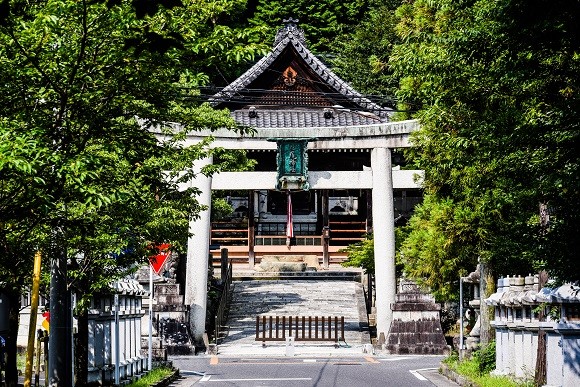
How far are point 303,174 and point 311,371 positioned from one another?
1272cm

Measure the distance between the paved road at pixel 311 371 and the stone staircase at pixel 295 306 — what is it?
2.32m

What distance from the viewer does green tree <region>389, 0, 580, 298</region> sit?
1028 centimetres

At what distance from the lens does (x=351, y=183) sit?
3256 cm

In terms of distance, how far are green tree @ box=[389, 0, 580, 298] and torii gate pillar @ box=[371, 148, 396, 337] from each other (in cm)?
953

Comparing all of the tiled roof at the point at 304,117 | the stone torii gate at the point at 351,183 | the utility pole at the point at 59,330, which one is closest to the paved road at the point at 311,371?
the stone torii gate at the point at 351,183

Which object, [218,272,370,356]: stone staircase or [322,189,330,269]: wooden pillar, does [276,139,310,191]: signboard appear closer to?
[218,272,370,356]: stone staircase

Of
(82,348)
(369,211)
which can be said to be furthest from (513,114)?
(369,211)

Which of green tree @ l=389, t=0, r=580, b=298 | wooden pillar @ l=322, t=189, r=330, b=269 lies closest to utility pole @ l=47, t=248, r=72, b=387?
green tree @ l=389, t=0, r=580, b=298

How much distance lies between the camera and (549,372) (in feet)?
40.3

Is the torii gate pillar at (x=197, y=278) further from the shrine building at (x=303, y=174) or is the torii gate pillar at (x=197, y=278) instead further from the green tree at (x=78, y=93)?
the green tree at (x=78, y=93)

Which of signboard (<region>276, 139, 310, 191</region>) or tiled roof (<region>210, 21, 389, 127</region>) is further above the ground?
tiled roof (<region>210, 21, 389, 127</region>)

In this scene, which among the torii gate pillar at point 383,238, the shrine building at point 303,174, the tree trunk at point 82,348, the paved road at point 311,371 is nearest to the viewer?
the tree trunk at point 82,348

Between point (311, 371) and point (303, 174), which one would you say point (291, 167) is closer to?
point (303, 174)

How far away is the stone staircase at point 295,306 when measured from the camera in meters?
30.1
